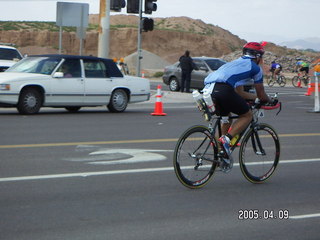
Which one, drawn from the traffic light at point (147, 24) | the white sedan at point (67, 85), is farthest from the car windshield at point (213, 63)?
the white sedan at point (67, 85)

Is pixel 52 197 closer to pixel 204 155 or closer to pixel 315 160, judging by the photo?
pixel 204 155

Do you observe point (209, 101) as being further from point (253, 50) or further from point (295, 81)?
point (295, 81)

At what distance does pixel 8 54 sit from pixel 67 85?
6.66 metres

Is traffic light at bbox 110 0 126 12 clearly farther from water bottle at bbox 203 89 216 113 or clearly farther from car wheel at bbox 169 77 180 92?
water bottle at bbox 203 89 216 113

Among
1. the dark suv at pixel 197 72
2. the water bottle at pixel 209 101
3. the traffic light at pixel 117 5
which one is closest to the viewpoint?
the water bottle at pixel 209 101

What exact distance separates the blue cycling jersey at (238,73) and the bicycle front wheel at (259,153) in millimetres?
713

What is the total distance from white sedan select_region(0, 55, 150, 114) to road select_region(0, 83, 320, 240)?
322 cm

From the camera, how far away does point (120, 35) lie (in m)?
104

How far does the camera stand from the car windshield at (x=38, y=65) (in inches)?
690

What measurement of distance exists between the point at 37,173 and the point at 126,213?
7.62ft

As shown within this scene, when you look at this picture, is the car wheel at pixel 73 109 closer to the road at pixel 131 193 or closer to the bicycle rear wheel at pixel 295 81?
the road at pixel 131 193

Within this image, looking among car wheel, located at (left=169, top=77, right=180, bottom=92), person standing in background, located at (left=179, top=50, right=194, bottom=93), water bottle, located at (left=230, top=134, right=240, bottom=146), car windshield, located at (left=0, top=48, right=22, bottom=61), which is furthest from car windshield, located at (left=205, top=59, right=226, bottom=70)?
water bottle, located at (left=230, top=134, right=240, bottom=146)

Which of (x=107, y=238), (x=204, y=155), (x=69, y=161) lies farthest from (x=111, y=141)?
(x=107, y=238)

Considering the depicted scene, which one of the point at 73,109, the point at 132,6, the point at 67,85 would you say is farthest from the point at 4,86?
the point at 132,6
